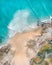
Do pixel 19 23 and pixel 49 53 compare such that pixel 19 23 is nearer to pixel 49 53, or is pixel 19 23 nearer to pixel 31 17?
pixel 31 17

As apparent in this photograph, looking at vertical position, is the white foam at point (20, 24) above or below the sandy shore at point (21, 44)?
above

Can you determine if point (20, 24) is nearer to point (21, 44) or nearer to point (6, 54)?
point (21, 44)

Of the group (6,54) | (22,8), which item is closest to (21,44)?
(6,54)

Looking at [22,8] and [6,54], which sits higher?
[22,8]

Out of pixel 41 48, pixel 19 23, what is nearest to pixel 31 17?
pixel 19 23
